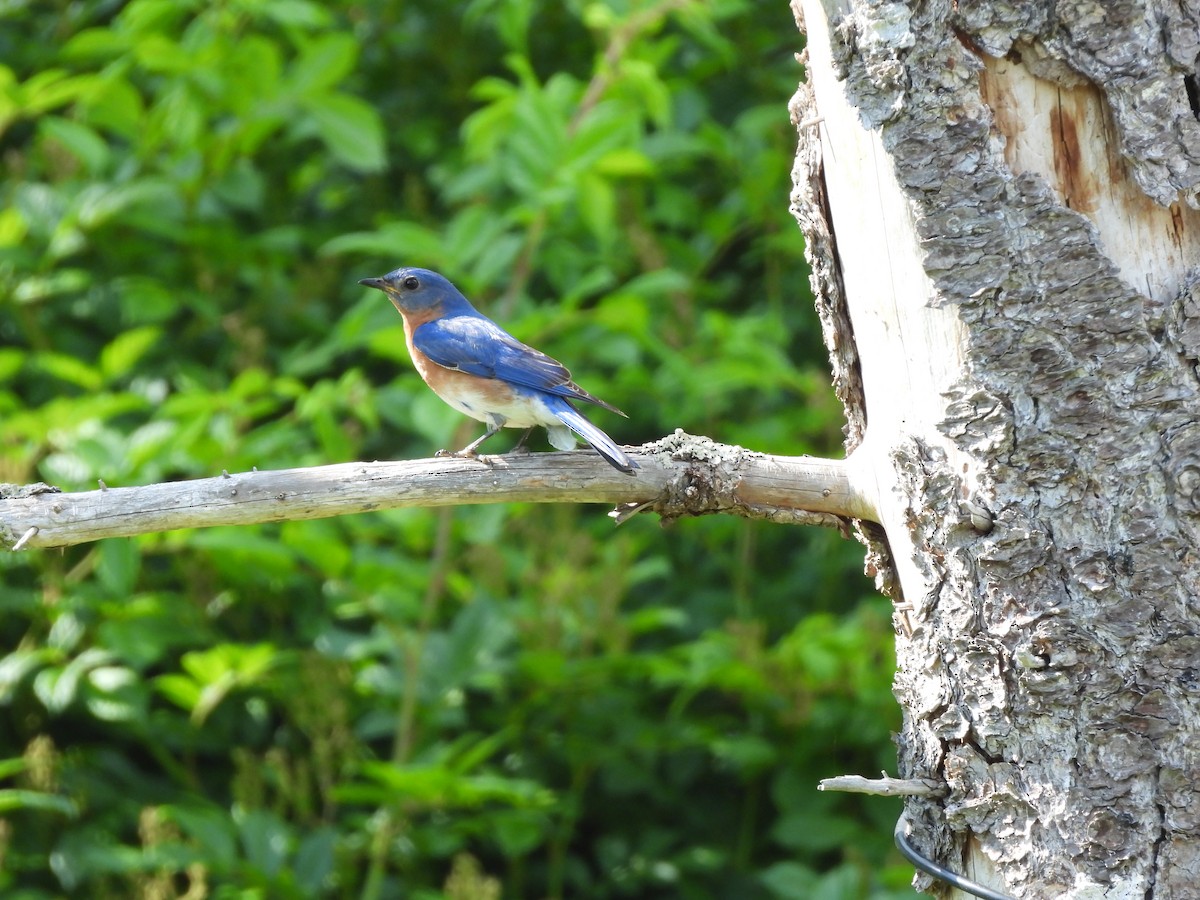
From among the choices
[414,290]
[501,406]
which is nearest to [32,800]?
[501,406]

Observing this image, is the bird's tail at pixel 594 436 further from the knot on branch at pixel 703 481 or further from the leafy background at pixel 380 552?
the leafy background at pixel 380 552

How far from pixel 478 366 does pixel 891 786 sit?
87.5 inches

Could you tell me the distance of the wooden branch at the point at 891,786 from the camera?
228 cm

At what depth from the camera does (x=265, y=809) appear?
4820mm

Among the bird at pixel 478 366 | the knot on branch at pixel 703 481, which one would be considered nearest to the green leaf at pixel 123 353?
the bird at pixel 478 366

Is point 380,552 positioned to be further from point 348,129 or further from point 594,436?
point 594,436

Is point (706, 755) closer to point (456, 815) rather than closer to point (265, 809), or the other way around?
point (456, 815)

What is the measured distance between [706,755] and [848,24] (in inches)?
149

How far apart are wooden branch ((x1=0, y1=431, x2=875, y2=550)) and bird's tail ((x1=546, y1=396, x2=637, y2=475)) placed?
24mm

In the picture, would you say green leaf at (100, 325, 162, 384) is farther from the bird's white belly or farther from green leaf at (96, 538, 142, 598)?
the bird's white belly

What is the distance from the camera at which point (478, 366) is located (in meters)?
4.15

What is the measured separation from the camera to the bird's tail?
2717mm

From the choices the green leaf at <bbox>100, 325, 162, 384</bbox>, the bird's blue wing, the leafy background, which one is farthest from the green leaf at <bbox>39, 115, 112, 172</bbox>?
the bird's blue wing

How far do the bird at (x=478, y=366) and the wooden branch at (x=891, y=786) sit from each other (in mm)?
1378
